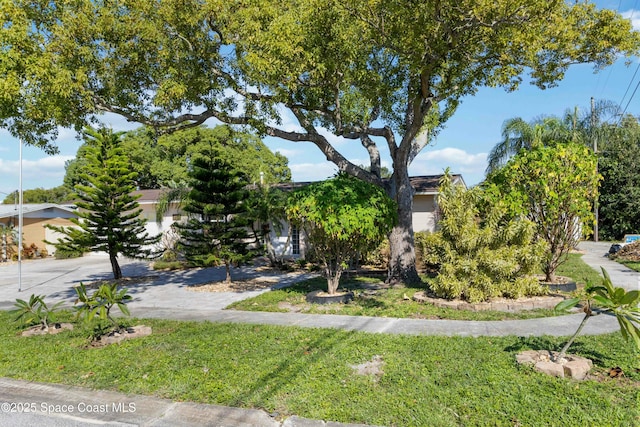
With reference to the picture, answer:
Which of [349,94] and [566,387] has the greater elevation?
[349,94]

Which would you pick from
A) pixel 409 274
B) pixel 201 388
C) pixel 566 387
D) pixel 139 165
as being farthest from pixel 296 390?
pixel 139 165

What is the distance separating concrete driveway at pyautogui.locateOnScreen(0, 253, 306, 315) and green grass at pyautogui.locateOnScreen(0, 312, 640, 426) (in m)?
3.50

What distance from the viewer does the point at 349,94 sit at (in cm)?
1092

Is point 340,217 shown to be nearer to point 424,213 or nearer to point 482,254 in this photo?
point 482,254

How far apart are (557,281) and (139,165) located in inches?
1089

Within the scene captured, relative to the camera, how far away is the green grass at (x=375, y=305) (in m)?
7.63

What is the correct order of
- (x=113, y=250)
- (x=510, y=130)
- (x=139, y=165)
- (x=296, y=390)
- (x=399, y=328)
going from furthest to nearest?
(x=139, y=165)
(x=510, y=130)
(x=113, y=250)
(x=399, y=328)
(x=296, y=390)

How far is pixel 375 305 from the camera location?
28.7 ft

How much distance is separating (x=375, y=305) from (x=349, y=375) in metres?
4.08

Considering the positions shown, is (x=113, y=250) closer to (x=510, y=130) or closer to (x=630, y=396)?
(x=630, y=396)

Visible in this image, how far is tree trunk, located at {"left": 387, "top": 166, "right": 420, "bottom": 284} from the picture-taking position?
446 inches

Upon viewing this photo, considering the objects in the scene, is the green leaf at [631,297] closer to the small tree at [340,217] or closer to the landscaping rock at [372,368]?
the landscaping rock at [372,368]

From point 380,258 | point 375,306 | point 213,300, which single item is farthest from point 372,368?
point 380,258

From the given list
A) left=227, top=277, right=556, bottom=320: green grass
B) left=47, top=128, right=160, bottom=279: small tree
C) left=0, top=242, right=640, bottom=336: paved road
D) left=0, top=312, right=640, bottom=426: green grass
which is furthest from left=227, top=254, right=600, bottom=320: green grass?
left=47, top=128, right=160, bottom=279: small tree
